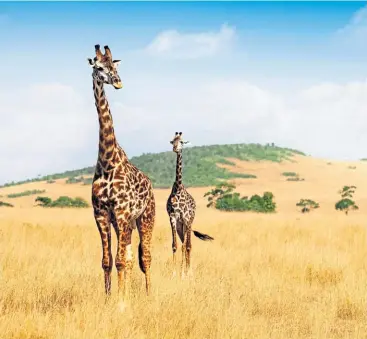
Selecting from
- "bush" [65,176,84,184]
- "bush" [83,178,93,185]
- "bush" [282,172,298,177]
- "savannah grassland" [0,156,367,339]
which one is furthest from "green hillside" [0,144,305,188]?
"savannah grassland" [0,156,367,339]

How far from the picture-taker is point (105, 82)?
7.03 m

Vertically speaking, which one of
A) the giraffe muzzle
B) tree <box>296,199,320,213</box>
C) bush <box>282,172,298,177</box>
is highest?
bush <box>282,172,298,177</box>

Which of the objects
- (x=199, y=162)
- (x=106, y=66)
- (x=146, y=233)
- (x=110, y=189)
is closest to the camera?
(x=106, y=66)

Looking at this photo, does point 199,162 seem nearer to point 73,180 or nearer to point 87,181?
point 87,181

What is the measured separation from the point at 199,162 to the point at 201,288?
71.8 metres

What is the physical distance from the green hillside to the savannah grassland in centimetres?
5259

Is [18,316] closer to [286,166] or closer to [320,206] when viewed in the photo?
[320,206]

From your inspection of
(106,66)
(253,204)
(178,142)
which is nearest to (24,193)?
(253,204)

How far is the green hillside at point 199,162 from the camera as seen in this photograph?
235ft

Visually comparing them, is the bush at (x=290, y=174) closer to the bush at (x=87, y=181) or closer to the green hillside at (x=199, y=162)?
the green hillside at (x=199, y=162)

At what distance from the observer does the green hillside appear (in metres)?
71.7

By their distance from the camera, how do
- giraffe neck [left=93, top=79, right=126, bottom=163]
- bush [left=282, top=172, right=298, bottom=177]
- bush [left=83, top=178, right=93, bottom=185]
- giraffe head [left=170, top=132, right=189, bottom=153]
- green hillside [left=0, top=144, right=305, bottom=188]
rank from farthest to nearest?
bush [left=282, top=172, right=298, bottom=177] < bush [left=83, top=178, right=93, bottom=185] < green hillside [left=0, top=144, right=305, bottom=188] < giraffe head [left=170, top=132, right=189, bottom=153] < giraffe neck [left=93, top=79, right=126, bottom=163]

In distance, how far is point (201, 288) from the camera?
8.19 metres

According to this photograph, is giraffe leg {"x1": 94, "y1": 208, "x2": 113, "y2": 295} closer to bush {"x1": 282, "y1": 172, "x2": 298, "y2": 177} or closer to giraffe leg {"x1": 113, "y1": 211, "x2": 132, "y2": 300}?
giraffe leg {"x1": 113, "y1": 211, "x2": 132, "y2": 300}
